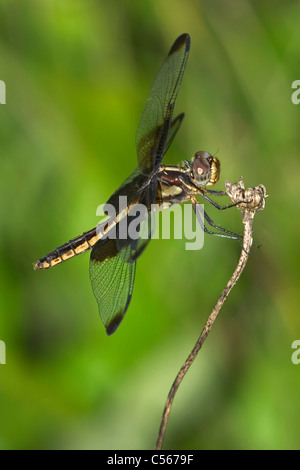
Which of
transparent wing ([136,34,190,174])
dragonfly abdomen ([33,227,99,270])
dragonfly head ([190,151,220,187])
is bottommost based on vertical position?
dragonfly abdomen ([33,227,99,270])

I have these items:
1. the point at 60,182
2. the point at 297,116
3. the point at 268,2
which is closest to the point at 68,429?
the point at 60,182

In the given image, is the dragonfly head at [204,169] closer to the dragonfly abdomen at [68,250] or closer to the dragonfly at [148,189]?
the dragonfly at [148,189]

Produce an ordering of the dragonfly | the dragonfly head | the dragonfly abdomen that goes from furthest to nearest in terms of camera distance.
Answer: the dragonfly abdomen
the dragonfly head
the dragonfly

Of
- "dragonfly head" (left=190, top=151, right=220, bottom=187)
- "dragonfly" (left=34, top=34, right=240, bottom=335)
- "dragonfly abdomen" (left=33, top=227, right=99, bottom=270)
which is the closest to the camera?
"dragonfly" (left=34, top=34, right=240, bottom=335)

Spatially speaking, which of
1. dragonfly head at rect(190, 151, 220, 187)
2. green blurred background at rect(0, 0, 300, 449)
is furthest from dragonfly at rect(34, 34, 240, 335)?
green blurred background at rect(0, 0, 300, 449)

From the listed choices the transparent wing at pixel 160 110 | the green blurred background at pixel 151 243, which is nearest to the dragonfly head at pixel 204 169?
the transparent wing at pixel 160 110

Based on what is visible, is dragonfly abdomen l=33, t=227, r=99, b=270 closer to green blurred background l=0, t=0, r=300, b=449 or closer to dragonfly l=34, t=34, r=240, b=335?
dragonfly l=34, t=34, r=240, b=335
